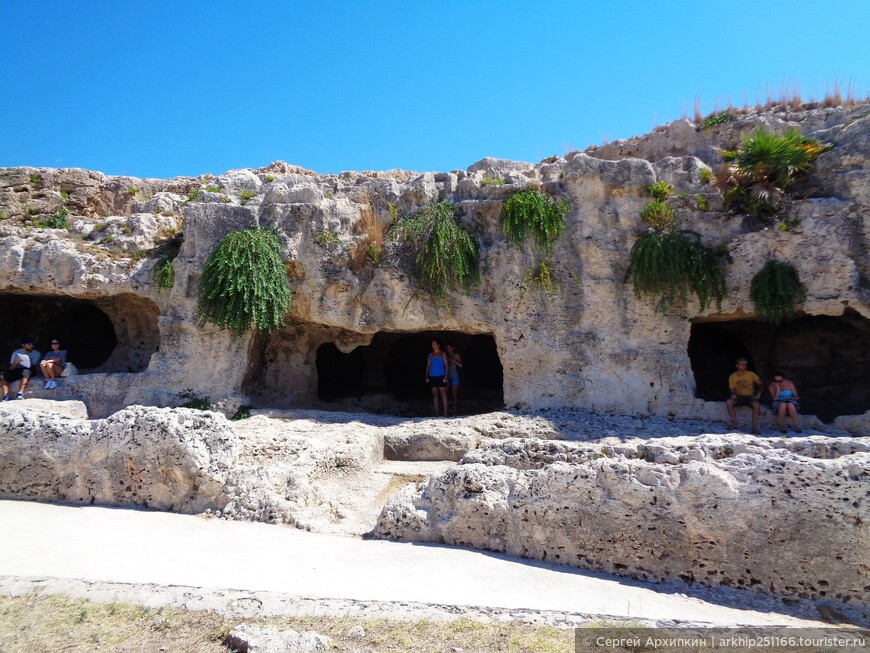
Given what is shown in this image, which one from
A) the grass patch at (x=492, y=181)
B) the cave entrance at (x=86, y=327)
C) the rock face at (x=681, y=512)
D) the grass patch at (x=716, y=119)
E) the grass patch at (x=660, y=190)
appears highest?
the grass patch at (x=716, y=119)

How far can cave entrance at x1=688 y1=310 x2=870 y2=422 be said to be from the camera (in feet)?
36.8

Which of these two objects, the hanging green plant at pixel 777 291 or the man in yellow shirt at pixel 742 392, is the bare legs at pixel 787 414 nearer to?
the man in yellow shirt at pixel 742 392

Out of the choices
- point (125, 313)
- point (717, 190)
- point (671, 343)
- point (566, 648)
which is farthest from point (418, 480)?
point (125, 313)

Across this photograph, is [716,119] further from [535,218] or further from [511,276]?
[511,276]

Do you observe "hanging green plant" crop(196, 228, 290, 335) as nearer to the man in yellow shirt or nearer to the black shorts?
the black shorts

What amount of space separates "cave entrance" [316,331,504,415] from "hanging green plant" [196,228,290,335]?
3385 millimetres

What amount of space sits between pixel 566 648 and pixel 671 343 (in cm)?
746

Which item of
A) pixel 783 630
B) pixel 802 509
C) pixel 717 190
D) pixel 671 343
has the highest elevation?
pixel 717 190

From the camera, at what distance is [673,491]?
4.62m

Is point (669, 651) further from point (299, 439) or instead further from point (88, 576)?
point (299, 439)

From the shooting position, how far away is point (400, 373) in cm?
A: 1478

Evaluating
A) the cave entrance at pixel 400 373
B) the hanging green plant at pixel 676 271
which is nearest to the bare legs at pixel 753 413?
the hanging green plant at pixel 676 271

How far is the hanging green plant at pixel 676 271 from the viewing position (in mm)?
9500

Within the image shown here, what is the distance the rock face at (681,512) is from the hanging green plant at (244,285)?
17.8ft
